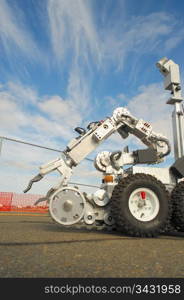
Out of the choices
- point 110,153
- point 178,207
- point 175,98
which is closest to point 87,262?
point 178,207

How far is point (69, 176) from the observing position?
4562mm

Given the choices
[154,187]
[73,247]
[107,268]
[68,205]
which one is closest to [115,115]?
[154,187]

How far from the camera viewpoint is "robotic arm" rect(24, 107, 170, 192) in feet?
15.1

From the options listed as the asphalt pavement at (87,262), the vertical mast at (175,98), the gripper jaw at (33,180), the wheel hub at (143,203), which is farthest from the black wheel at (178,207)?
the gripper jaw at (33,180)

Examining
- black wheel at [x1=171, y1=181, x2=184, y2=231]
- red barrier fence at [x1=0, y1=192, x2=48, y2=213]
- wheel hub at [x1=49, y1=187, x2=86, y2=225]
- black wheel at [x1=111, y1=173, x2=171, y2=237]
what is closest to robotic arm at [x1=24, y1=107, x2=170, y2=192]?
wheel hub at [x1=49, y1=187, x2=86, y2=225]

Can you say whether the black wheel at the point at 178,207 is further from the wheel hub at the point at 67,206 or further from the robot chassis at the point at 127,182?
the wheel hub at the point at 67,206

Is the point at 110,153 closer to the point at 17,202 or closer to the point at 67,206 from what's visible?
the point at 67,206

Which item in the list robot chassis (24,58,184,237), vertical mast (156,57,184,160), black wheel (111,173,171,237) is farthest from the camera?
vertical mast (156,57,184,160)

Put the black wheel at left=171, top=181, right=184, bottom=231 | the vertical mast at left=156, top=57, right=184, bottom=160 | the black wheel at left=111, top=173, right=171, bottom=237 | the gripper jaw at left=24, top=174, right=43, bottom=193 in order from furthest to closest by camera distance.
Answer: the vertical mast at left=156, top=57, right=184, bottom=160 → the gripper jaw at left=24, top=174, right=43, bottom=193 → the black wheel at left=171, top=181, right=184, bottom=231 → the black wheel at left=111, top=173, right=171, bottom=237

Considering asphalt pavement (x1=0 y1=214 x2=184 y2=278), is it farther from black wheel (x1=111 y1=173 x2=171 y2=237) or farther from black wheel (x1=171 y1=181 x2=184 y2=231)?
black wheel (x1=171 y1=181 x2=184 y2=231)

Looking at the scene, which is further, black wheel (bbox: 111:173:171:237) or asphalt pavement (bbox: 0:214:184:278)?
black wheel (bbox: 111:173:171:237)

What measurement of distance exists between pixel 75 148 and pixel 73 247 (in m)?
2.62

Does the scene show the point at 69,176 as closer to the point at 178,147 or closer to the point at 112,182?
the point at 112,182

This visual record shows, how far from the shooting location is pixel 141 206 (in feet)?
11.8
